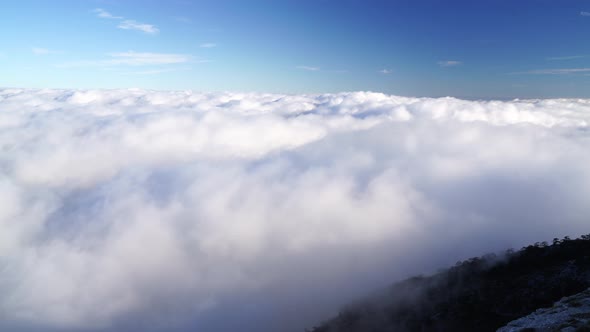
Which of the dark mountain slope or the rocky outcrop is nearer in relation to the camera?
the rocky outcrop

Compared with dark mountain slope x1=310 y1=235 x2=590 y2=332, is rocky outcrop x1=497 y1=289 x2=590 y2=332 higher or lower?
higher

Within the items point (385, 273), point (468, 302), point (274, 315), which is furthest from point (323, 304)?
point (468, 302)

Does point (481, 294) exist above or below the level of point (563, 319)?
below

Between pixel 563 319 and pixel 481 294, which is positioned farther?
pixel 481 294

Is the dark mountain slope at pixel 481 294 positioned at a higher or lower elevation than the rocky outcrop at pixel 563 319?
lower
